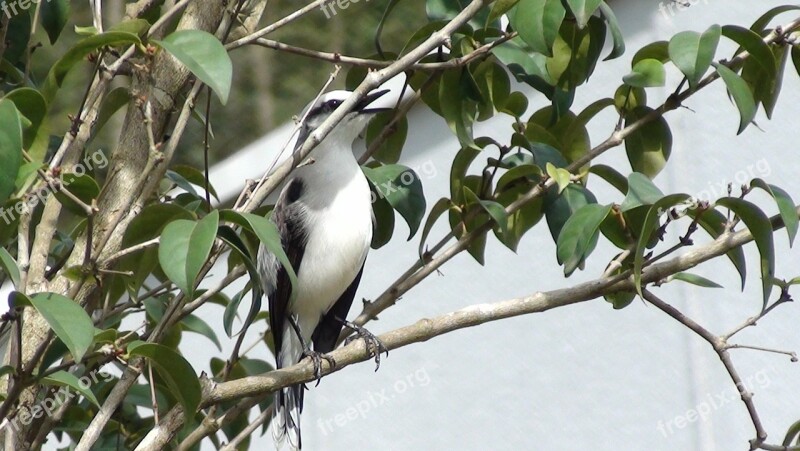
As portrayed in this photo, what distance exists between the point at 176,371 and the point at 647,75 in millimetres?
934

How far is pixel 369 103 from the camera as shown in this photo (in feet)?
9.00

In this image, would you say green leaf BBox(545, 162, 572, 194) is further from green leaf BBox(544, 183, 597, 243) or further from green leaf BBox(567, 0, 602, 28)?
green leaf BBox(567, 0, 602, 28)

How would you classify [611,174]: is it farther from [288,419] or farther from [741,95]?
[288,419]

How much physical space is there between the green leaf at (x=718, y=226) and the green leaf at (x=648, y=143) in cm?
22

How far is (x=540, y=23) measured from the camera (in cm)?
173

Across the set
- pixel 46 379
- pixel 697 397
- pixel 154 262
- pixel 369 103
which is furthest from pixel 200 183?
pixel 697 397

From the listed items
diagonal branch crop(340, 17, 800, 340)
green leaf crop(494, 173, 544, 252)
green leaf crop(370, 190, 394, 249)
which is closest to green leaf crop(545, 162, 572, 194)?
diagonal branch crop(340, 17, 800, 340)

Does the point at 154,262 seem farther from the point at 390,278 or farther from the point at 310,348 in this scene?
the point at 390,278

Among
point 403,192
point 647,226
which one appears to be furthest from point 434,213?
point 647,226

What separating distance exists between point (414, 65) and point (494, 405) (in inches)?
58.4

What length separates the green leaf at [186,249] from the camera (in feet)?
4.70

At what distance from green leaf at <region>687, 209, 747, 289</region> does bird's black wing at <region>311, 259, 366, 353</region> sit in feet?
4.37

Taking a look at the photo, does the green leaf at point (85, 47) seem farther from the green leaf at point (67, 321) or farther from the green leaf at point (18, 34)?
the green leaf at point (18, 34)

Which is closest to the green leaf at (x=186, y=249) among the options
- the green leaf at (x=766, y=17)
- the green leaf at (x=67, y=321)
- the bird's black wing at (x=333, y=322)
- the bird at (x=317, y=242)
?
the green leaf at (x=67, y=321)
